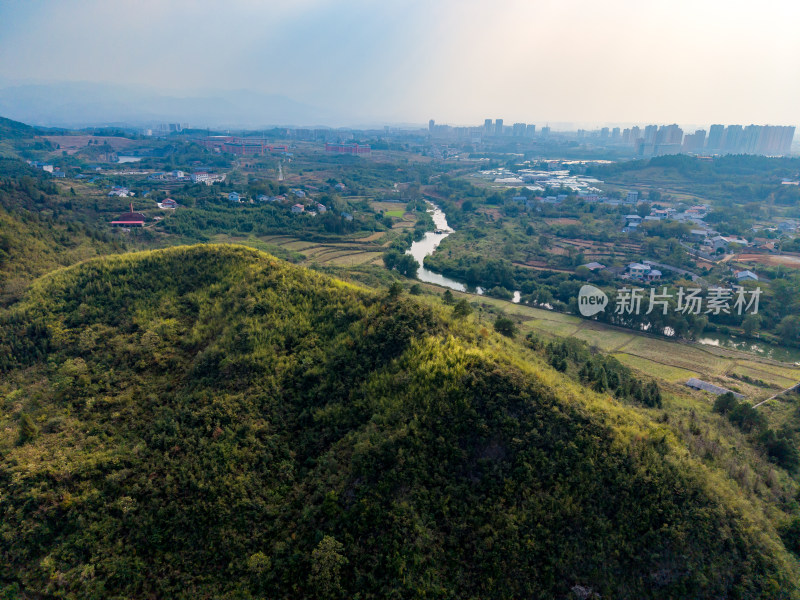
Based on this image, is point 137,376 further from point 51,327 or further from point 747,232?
point 747,232

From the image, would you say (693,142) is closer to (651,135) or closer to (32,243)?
(651,135)

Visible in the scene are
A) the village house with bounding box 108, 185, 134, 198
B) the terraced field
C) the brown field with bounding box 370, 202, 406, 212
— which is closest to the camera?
the terraced field

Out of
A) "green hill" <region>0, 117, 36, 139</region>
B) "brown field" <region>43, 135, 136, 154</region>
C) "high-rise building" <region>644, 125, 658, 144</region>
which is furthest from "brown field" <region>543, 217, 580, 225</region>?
"green hill" <region>0, 117, 36, 139</region>

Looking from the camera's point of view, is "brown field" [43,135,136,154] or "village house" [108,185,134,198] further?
"brown field" [43,135,136,154]

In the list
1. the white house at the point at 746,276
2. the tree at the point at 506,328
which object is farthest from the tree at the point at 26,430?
the white house at the point at 746,276

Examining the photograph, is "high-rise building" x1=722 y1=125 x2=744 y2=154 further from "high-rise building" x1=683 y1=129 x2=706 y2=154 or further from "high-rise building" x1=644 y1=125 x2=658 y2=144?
"high-rise building" x1=644 y1=125 x2=658 y2=144

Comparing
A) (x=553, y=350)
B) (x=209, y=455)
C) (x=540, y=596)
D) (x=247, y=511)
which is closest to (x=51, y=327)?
(x=209, y=455)
